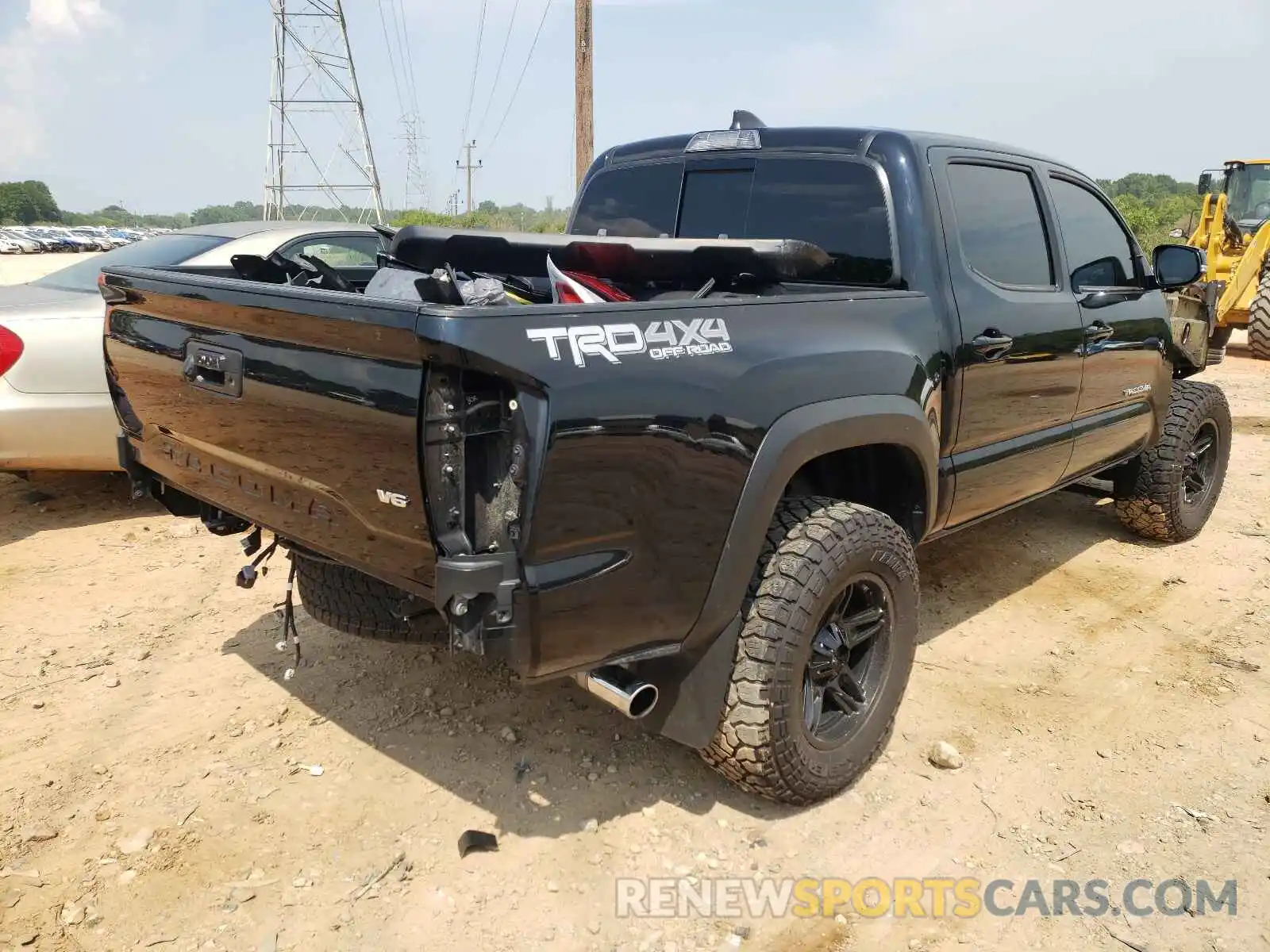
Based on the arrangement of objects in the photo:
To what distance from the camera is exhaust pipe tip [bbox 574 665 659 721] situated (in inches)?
93.0

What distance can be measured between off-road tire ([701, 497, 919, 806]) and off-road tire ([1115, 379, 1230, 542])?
2.97 m

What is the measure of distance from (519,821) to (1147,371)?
3856mm

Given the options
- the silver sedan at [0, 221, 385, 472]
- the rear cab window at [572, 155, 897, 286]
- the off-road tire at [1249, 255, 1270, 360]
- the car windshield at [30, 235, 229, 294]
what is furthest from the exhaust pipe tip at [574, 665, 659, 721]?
the off-road tire at [1249, 255, 1270, 360]

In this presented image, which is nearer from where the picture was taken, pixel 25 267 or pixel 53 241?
pixel 25 267

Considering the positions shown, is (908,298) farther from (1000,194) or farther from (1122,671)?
(1122,671)

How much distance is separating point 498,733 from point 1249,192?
16.2m

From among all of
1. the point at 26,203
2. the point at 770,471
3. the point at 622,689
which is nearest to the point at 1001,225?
the point at 770,471

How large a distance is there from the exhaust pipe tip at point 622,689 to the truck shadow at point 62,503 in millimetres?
4363

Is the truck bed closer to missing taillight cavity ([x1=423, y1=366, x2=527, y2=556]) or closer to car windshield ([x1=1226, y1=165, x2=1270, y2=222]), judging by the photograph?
missing taillight cavity ([x1=423, y1=366, x2=527, y2=556])

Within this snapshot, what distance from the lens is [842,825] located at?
2.85 m

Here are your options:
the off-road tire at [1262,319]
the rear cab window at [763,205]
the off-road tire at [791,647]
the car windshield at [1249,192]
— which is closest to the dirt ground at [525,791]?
the off-road tire at [791,647]

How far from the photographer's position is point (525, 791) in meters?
2.94

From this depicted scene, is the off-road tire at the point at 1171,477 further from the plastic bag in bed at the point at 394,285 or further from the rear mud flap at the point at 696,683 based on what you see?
the plastic bag in bed at the point at 394,285

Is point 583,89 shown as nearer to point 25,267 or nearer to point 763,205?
point 763,205
